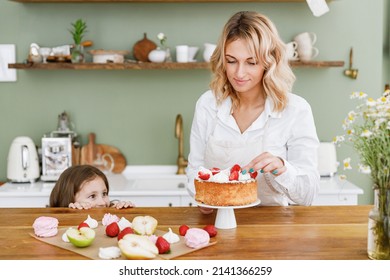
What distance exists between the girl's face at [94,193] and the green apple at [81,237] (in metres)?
0.77

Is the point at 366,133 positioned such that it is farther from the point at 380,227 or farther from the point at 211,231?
the point at 211,231

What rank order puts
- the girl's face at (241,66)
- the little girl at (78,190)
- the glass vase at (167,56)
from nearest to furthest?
the girl's face at (241,66) → the little girl at (78,190) → the glass vase at (167,56)

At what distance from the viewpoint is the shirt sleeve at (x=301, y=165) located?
1987 millimetres

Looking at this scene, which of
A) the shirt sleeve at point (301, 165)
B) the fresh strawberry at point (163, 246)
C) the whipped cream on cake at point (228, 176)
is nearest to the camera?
the fresh strawberry at point (163, 246)

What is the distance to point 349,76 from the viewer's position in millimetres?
3797

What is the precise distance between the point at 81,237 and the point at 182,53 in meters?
2.22

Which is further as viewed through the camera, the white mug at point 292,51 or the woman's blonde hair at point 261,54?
the white mug at point 292,51

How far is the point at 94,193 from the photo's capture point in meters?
2.41

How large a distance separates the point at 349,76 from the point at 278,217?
6.96 ft

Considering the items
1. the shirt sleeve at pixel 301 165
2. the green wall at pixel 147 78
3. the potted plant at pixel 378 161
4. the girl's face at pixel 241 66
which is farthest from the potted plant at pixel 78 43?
the potted plant at pixel 378 161

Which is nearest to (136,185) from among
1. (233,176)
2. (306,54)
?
(306,54)

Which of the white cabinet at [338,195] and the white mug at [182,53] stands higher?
the white mug at [182,53]

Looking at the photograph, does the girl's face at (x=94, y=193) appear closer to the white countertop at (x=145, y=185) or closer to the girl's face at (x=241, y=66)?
the girl's face at (x=241, y=66)

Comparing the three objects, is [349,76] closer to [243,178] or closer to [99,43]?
[99,43]
